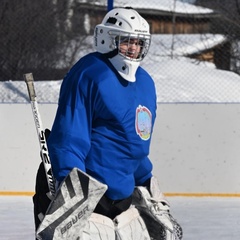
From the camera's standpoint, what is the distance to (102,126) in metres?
2.33

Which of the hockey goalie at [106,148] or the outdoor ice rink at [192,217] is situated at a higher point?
the hockey goalie at [106,148]

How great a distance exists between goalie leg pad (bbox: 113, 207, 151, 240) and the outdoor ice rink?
6.85 feet

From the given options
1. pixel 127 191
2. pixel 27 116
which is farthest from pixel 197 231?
pixel 127 191

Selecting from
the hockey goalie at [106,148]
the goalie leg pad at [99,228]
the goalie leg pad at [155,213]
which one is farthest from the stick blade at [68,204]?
the goalie leg pad at [155,213]

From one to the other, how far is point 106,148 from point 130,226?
0.25m

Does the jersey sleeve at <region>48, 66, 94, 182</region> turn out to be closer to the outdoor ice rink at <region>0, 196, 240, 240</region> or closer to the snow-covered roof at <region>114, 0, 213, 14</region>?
the outdoor ice rink at <region>0, 196, 240, 240</region>

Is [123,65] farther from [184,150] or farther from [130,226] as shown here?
[184,150]

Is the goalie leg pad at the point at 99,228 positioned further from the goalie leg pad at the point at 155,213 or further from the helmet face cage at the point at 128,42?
the helmet face cage at the point at 128,42

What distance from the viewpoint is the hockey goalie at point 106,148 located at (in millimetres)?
A: 2158

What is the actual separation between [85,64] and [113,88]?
0.34 ft

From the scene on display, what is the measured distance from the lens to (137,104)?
7.88 ft

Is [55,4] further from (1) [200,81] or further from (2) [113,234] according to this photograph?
(2) [113,234]

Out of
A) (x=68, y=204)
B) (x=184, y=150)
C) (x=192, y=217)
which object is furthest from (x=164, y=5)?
(x=68, y=204)

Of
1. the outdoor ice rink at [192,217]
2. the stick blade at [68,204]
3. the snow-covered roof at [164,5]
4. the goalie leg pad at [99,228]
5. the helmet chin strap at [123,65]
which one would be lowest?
the outdoor ice rink at [192,217]
